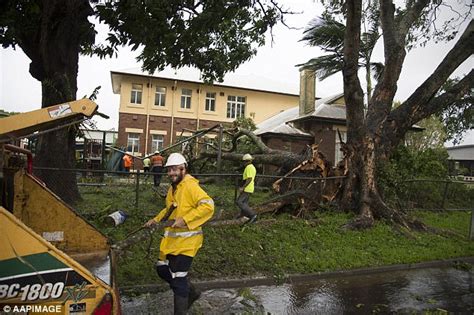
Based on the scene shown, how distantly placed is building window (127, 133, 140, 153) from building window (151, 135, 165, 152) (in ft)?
3.59

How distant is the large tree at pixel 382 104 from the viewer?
10.6m

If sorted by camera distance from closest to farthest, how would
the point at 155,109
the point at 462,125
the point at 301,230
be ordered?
the point at 301,230 < the point at 462,125 < the point at 155,109

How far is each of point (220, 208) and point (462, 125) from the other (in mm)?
19205

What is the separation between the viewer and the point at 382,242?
9141mm

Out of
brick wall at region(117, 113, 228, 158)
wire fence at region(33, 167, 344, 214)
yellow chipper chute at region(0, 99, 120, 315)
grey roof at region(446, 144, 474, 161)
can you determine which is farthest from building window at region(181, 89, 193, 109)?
grey roof at region(446, 144, 474, 161)

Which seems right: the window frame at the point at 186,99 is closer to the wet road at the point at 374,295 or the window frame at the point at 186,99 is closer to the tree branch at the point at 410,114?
the tree branch at the point at 410,114

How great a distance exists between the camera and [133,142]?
30.1 m

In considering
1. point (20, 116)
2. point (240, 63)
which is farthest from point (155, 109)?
point (20, 116)

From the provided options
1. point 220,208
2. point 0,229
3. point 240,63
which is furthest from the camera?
point 240,63

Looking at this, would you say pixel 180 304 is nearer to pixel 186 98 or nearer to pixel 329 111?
pixel 329 111

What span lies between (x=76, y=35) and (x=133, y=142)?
837 inches

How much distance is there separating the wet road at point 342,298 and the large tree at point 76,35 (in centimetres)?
449

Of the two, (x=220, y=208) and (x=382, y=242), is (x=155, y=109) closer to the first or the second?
(x=220, y=208)

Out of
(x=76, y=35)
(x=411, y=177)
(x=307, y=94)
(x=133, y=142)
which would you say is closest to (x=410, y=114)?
(x=411, y=177)
